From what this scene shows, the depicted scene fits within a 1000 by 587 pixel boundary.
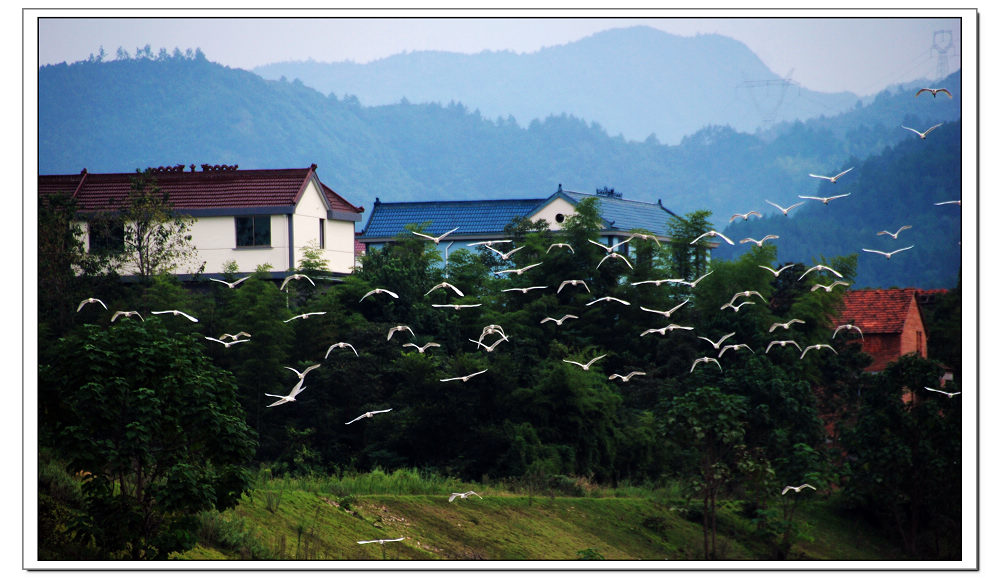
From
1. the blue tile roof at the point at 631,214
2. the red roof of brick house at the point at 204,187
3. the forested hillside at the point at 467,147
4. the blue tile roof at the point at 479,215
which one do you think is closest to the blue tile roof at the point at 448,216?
the blue tile roof at the point at 479,215

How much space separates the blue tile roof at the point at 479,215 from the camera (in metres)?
23.7

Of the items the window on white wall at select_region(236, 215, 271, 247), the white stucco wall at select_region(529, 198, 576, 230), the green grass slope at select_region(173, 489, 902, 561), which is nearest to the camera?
the green grass slope at select_region(173, 489, 902, 561)

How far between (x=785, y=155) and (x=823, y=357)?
75.1 ft

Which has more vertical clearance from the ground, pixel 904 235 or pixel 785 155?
pixel 785 155

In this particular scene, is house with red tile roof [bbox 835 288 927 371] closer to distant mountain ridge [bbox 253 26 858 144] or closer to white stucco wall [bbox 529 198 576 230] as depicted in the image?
distant mountain ridge [bbox 253 26 858 144]

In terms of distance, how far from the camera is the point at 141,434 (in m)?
8.28

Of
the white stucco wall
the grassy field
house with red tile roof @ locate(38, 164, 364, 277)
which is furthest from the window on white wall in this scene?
the grassy field

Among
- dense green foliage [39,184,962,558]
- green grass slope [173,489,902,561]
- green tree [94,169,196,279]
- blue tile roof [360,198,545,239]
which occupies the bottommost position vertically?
green grass slope [173,489,902,561]

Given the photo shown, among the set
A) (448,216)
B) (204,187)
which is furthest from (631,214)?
(204,187)

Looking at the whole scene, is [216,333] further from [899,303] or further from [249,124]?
[249,124]

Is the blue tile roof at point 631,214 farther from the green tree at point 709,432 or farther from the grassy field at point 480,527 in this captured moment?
the grassy field at point 480,527

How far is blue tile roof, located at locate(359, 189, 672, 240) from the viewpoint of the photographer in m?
23.7
